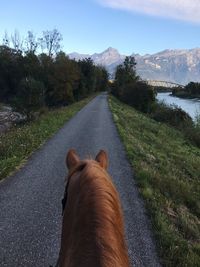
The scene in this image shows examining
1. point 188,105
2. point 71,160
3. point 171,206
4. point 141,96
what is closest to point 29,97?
point 171,206

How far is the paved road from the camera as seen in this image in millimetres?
6141

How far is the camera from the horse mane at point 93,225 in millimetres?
2068

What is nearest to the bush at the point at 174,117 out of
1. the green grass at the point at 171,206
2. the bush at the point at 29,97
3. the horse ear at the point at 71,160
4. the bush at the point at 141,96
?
the bush at the point at 141,96

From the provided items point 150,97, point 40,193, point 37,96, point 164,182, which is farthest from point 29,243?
point 150,97

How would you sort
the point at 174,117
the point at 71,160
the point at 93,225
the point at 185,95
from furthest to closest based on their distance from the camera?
the point at 185,95 → the point at 174,117 → the point at 71,160 → the point at 93,225

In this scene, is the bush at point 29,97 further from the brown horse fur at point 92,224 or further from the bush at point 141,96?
the bush at point 141,96

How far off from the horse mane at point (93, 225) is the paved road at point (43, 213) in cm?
349

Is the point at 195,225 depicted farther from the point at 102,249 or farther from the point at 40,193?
the point at 102,249

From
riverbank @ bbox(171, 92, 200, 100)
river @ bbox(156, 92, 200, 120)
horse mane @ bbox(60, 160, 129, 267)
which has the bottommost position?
riverbank @ bbox(171, 92, 200, 100)

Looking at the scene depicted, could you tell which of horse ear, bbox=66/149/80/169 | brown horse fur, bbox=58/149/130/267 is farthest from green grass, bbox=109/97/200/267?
brown horse fur, bbox=58/149/130/267

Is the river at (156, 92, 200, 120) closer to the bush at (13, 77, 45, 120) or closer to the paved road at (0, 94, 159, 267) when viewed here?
the bush at (13, 77, 45, 120)

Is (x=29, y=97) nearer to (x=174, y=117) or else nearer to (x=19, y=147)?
(x=19, y=147)

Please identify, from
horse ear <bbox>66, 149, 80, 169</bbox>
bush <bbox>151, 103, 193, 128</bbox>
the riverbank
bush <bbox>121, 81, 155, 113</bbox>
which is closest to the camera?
horse ear <bbox>66, 149, 80, 169</bbox>

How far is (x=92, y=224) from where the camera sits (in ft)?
7.31
